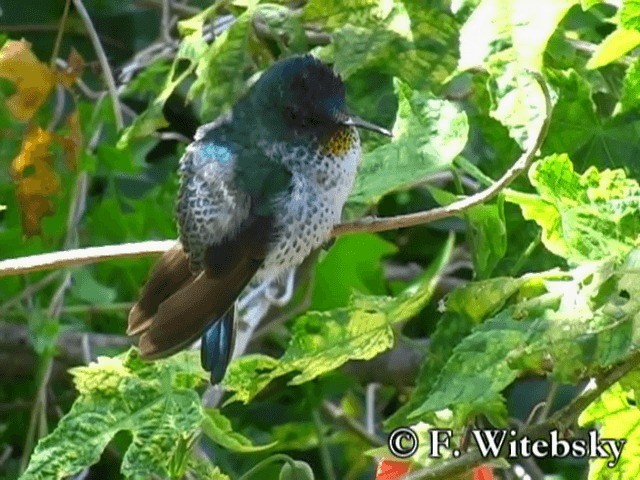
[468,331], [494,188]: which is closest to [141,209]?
[468,331]

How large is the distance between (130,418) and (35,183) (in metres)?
0.51

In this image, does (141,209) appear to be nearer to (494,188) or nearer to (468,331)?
(468,331)

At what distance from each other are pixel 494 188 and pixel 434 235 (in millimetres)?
1255

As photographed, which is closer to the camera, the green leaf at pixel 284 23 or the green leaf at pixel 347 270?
the green leaf at pixel 284 23

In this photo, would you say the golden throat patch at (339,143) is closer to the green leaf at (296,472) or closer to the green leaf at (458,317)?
the green leaf at (458,317)

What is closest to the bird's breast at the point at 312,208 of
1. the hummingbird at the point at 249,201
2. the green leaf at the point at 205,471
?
the hummingbird at the point at 249,201

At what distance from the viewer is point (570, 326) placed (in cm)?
145

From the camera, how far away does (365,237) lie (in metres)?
2.44

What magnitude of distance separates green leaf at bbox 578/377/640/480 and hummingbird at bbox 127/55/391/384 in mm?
335

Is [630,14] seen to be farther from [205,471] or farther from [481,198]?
[205,471]

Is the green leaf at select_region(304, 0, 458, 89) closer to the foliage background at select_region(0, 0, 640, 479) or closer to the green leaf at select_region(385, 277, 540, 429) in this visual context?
the foliage background at select_region(0, 0, 640, 479)

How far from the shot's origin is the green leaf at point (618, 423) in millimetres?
1603

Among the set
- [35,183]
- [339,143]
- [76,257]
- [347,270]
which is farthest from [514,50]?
[347,270]

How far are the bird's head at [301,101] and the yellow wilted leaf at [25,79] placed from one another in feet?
1.64
